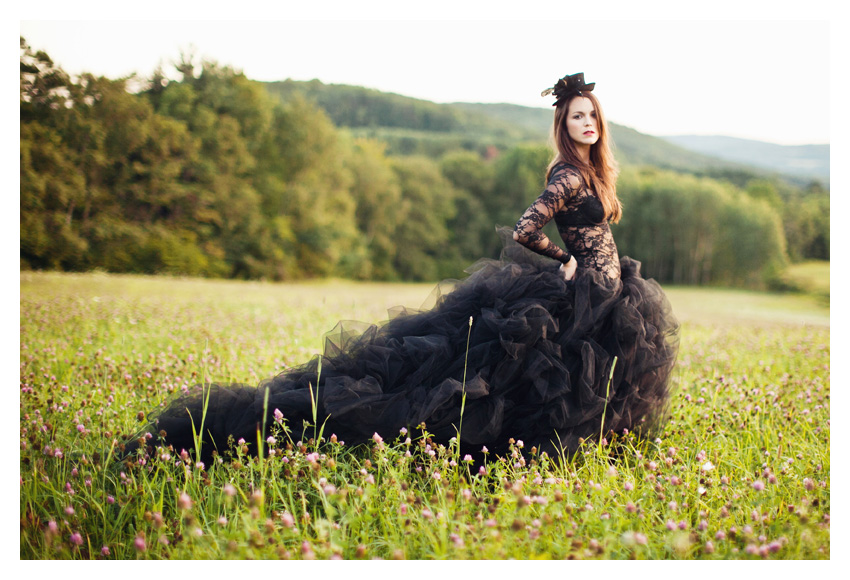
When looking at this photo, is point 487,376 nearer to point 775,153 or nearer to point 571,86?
point 571,86

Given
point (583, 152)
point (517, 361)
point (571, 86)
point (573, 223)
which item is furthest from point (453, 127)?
point (517, 361)

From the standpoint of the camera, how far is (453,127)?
40625 millimetres

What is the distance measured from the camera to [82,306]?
8.63 meters

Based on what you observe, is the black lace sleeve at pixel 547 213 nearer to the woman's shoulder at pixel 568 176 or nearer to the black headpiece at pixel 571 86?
the woman's shoulder at pixel 568 176

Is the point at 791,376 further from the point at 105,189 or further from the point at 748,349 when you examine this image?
the point at 105,189

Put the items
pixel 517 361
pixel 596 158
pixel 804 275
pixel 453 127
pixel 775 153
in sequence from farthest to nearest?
pixel 453 127 → pixel 804 275 → pixel 775 153 → pixel 596 158 → pixel 517 361

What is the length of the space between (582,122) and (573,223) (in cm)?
66

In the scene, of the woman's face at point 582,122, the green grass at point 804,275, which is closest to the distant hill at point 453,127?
the green grass at point 804,275

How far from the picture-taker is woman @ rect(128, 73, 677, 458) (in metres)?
2.89

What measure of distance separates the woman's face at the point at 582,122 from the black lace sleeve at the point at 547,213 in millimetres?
274

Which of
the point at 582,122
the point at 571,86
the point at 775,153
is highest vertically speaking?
Result: the point at 775,153

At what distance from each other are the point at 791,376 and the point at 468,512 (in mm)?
4312

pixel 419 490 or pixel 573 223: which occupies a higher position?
pixel 573 223

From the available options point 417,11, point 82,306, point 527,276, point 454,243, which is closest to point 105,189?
point 82,306
